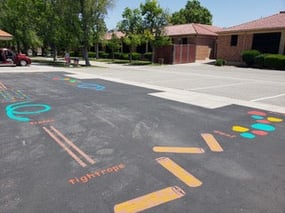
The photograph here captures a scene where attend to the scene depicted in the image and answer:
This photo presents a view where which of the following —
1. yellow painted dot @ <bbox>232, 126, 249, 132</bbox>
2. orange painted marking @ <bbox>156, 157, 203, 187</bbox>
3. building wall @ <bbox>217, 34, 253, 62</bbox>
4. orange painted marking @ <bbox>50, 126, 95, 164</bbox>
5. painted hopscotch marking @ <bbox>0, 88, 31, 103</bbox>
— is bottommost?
orange painted marking @ <bbox>156, 157, 203, 187</bbox>

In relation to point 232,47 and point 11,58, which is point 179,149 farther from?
point 232,47

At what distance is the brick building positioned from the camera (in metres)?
26.5

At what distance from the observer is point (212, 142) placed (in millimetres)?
5035

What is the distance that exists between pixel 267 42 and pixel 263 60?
3024 millimetres

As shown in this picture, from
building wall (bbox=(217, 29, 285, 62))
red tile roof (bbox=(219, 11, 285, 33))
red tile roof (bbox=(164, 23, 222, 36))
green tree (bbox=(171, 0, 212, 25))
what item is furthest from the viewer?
green tree (bbox=(171, 0, 212, 25))

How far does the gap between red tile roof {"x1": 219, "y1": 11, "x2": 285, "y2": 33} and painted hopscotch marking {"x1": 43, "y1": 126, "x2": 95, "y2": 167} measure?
27397 mm

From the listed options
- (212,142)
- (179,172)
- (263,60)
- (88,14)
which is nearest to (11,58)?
(88,14)

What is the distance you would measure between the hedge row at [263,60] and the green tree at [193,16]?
37227mm

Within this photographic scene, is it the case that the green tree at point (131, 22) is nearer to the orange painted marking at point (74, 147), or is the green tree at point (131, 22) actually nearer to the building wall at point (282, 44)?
the building wall at point (282, 44)

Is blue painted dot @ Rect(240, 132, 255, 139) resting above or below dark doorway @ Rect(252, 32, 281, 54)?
below

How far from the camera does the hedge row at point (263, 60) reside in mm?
24652

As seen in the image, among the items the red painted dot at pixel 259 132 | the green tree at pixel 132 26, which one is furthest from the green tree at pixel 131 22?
the red painted dot at pixel 259 132

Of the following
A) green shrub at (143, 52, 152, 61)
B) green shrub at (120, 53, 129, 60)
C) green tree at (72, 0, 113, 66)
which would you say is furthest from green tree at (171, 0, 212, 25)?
green tree at (72, 0, 113, 66)

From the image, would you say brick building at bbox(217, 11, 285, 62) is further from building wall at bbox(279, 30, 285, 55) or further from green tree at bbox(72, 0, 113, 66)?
green tree at bbox(72, 0, 113, 66)
